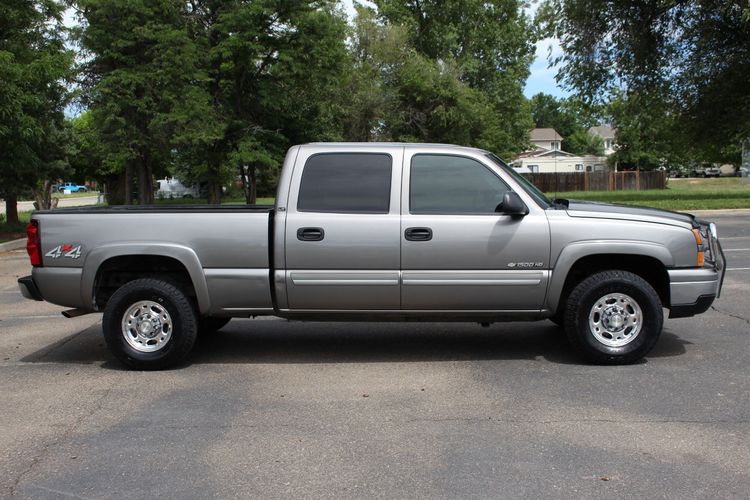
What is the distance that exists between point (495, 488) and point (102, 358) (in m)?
4.28

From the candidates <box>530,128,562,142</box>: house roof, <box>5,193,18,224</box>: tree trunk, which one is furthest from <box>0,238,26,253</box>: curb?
<box>530,128,562,142</box>: house roof

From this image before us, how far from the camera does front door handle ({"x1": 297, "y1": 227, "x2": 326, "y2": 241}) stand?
5867mm

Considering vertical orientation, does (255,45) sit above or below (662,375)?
above

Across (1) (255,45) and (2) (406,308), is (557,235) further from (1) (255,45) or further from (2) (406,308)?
(1) (255,45)

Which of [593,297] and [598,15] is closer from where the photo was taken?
[593,297]

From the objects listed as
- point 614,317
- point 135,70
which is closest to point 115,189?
point 135,70

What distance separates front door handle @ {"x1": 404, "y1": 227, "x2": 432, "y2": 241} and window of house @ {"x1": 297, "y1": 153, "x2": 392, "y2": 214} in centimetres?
27

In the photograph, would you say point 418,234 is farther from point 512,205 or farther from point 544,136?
point 544,136

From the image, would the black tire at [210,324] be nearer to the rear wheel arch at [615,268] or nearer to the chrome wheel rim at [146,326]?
the chrome wheel rim at [146,326]

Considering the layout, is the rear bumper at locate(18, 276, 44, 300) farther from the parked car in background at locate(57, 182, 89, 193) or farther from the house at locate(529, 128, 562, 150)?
the house at locate(529, 128, 562, 150)

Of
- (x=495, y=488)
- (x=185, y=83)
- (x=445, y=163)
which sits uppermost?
(x=185, y=83)

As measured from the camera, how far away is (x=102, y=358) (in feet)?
21.7

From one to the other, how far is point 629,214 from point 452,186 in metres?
1.50

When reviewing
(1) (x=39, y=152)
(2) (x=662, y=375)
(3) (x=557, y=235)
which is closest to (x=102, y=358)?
(3) (x=557, y=235)
